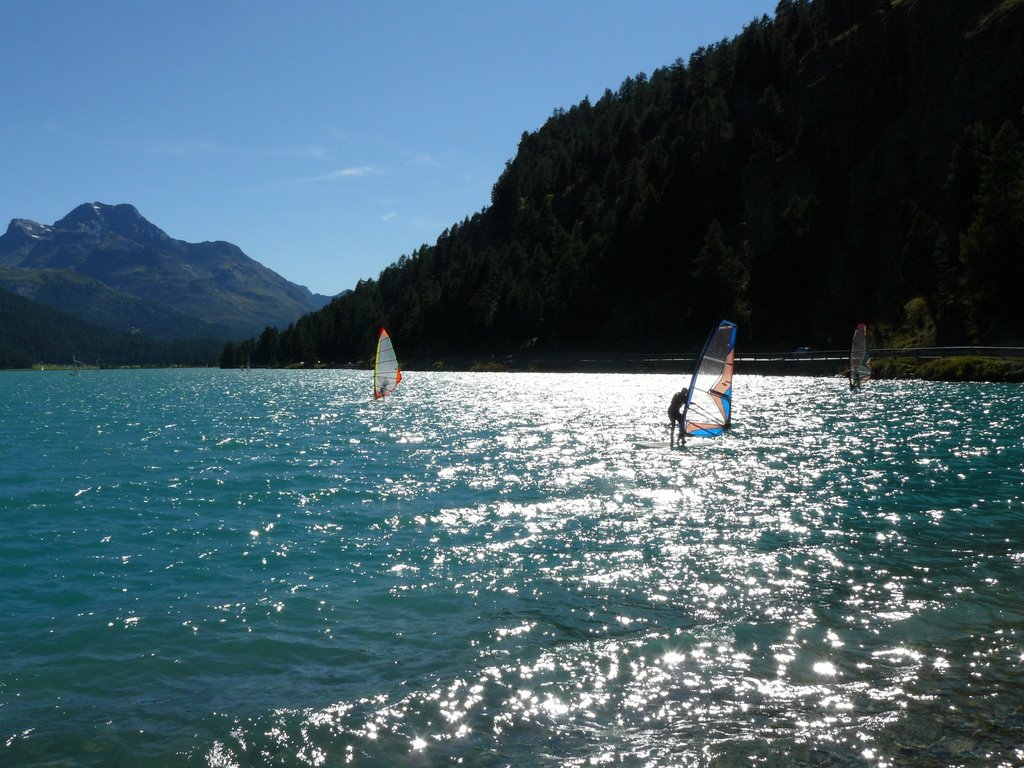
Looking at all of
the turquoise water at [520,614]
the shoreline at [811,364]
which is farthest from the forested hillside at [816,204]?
the turquoise water at [520,614]

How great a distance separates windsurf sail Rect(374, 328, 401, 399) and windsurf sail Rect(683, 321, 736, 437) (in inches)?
1630

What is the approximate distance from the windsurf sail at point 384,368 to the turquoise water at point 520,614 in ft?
142

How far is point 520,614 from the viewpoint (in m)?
14.7

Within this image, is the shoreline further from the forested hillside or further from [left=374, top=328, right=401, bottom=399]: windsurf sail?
[left=374, top=328, right=401, bottom=399]: windsurf sail

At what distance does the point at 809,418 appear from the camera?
51875 mm

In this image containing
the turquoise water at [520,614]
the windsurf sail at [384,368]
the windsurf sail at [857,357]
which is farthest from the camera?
the windsurf sail at [857,357]

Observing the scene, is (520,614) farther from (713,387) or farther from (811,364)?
(811,364)

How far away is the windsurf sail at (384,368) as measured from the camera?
76.3 metres

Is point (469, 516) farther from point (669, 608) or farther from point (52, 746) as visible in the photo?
point (52, 746)

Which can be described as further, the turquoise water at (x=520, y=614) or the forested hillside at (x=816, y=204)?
the forested hillside at (x=816, y=204)

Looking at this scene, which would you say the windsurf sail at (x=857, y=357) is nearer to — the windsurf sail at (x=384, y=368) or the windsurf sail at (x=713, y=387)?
the windsurf sail at (x=384, y=368)

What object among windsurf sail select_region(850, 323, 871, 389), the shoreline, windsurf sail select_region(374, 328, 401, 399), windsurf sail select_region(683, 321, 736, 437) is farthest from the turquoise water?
the shoreline

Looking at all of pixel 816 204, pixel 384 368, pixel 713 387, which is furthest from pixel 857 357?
pixel 816 204

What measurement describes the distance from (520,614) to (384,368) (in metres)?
65.1
